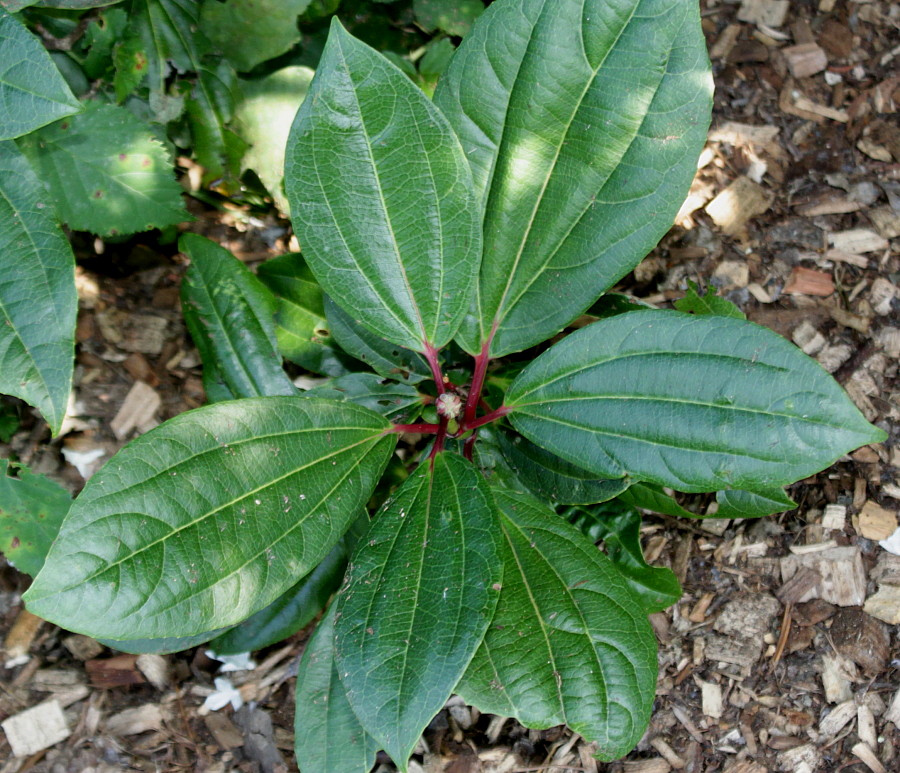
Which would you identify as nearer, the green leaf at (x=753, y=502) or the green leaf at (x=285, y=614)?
the green leaf at (x=753, y=502)

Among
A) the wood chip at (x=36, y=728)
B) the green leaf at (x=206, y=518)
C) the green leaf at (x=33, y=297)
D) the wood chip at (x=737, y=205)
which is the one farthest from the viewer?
the wood chip at (x=737, y=205)

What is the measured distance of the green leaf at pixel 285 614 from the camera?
1.50 meters

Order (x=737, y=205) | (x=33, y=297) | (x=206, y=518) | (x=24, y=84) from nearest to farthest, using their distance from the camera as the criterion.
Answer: (x=206, y=518)
(x=24, y=84)
(x=33, y=297)
(x=737, y=205)

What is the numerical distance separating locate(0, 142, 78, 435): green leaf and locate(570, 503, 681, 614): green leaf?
921 mm

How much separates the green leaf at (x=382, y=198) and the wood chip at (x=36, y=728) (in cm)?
99

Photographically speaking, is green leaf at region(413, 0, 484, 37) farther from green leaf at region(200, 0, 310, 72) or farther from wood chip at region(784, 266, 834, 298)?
wood chip at region(784, 266, 834, 298)

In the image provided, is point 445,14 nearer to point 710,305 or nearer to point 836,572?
point 710,305

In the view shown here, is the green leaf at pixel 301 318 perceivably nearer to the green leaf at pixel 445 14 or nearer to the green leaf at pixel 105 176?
the green leaf at pixel 105 176

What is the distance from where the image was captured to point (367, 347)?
59.3 inches

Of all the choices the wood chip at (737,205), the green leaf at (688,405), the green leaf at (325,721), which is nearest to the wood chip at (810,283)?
the wood chip at (737,205)

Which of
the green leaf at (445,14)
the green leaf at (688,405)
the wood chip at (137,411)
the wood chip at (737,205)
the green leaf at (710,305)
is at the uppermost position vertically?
the green leaf at (445,14)

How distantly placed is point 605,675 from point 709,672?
1.47 feet

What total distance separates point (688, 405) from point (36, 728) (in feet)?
4.41

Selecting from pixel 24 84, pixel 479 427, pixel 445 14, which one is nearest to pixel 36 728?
pixel 479 427
